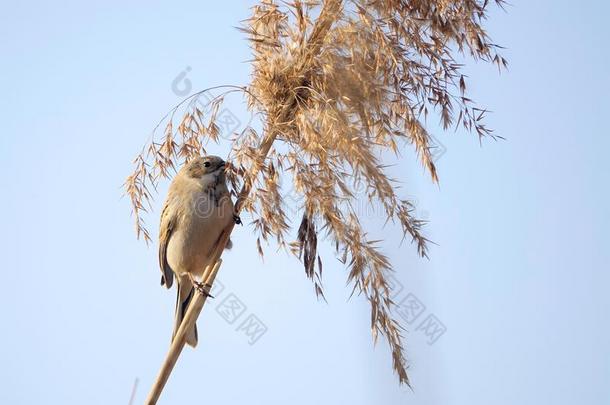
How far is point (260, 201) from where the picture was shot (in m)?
2.37

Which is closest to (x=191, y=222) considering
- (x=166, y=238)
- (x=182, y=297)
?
(x=166, y=238)

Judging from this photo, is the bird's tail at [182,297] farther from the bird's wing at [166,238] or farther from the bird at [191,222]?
the bird's wing at [166,238]

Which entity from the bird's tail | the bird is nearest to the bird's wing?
the bird

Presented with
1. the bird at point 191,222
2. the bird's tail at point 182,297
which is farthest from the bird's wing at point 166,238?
the bird's tail at point 182,297

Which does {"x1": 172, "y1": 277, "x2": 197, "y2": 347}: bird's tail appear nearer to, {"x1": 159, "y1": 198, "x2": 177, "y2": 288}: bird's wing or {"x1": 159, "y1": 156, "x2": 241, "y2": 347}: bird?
{"x1": 159, "y1": 156, "x2": 241, "y2": 347}: bird

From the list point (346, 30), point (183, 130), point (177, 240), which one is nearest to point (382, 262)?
point (346, 30)

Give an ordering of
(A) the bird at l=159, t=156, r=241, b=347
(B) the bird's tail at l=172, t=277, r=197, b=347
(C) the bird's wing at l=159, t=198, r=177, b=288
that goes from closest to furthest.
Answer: (A) the bird at l=159, t=156, r=241, b=347, (B) the bird's tail at l=172, t=277, r=197, b=347, (C) the bird's wing at l=159, t=198, r=177, b=288

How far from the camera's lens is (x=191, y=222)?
4.06 metres

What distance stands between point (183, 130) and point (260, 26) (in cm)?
49

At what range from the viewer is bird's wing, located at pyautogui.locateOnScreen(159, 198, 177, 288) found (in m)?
4.27

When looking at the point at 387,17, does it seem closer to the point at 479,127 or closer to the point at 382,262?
the point at 479,127

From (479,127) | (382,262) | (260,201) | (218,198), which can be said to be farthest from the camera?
(218,198)

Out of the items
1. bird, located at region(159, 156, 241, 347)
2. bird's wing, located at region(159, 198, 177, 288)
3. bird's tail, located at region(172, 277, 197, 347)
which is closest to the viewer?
bird, located at region(159, 156, 241, 347)

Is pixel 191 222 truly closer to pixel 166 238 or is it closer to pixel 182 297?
pixel 166 238
